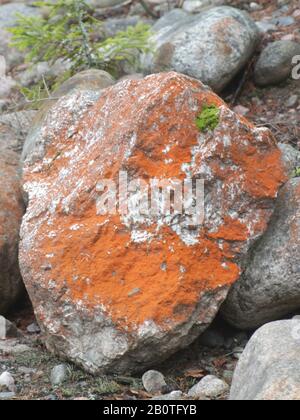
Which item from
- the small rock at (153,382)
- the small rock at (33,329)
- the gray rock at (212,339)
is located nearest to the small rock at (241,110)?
the gray rock at (212,339)

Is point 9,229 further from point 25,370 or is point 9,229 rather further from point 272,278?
point 272,278

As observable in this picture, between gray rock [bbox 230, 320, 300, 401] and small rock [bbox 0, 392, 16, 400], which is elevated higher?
gray rock [bbox 230, 320, 300, 401]

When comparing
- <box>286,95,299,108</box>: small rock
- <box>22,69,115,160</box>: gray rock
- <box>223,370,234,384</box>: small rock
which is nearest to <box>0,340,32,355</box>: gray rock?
<box>223,370,234,384</box>: small rock

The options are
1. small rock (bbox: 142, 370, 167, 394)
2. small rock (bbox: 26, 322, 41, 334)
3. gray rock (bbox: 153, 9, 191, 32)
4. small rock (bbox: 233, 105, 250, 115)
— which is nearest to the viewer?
small rock (bbox: 142, 370, 167, 394)

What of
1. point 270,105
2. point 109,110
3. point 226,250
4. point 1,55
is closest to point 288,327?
point 226,250

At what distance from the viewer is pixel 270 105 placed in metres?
8.38

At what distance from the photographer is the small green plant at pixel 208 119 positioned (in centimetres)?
521

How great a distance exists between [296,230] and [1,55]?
6.97 m

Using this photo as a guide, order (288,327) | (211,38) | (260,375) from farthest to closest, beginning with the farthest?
(211,38) < (288,327) < (260,375)

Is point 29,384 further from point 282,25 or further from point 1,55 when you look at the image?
point 1,55

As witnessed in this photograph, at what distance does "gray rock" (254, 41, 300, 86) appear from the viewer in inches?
333

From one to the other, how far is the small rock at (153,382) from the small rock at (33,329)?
1.33 metres

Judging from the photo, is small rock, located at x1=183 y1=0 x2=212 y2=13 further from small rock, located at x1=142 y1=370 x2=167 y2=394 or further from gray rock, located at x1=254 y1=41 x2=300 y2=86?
small rock, located at x1=142 y1=370 x2=167 y2=394

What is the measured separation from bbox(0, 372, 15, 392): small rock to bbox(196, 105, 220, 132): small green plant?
6.68 feet
